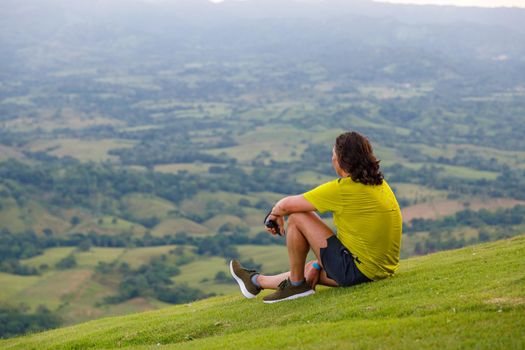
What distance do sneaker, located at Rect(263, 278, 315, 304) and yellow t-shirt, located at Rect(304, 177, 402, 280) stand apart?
115 centimetres

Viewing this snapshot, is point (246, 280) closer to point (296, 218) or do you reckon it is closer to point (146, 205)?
point (296, 218)

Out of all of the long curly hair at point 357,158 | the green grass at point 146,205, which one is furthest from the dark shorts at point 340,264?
the green grass at point 146,205

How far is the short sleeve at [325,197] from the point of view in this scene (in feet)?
37.4

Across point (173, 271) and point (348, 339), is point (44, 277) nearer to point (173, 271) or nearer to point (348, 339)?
point (173, 271)

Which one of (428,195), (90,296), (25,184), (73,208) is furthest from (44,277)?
(428,195)

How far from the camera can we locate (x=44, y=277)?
9281 centimetres

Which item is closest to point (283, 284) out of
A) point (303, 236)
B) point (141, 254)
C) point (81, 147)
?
point (303, 236)

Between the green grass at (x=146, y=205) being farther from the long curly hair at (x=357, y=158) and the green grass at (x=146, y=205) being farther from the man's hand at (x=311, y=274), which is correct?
the long curly hair at (x=357, y=158)

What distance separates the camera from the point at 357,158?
11250 mm

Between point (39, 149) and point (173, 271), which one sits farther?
point (39, 149)

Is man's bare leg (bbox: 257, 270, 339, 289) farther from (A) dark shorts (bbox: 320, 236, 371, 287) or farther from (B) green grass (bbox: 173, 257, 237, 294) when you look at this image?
(B) green grass (bbox: 173, 257, 237, 294)

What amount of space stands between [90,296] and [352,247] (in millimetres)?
78241

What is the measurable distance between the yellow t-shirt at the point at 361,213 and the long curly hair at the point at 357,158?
144 millimetres

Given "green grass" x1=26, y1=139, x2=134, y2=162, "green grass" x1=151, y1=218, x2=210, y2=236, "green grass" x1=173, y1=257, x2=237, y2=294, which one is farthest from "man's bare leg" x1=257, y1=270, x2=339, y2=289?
"green grass" x1=26, y1=139, x2=134, y2=162
